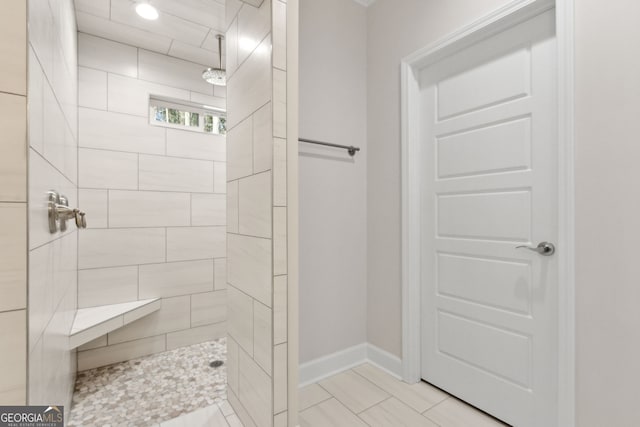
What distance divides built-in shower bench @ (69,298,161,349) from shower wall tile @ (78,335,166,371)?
0.87ft

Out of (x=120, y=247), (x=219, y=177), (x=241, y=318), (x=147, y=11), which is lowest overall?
(x=241, y=318)

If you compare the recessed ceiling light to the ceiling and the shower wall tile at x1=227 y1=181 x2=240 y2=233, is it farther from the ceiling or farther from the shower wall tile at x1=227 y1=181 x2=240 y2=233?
the shower wall tile at x1=227 y1=181 x2=240 y2=233

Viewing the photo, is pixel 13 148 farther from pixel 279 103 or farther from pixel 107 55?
pixel 107 55

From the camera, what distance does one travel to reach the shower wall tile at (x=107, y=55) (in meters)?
2.17

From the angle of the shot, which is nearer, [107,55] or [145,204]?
[107,55]

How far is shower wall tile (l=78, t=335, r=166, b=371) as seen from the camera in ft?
7.11

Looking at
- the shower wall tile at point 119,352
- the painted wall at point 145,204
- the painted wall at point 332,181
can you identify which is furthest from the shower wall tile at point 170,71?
the shower wall tile at point 119,352

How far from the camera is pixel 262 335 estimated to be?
1355 mm

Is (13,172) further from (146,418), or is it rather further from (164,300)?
(164,300)

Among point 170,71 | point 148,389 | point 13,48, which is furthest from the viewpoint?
point 170,71

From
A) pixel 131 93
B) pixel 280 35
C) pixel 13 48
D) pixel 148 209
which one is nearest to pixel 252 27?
pixel 280 35

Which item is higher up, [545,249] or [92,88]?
[92,88]

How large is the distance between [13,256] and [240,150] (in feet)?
3.37

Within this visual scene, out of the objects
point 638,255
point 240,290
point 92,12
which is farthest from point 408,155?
point 92,12
